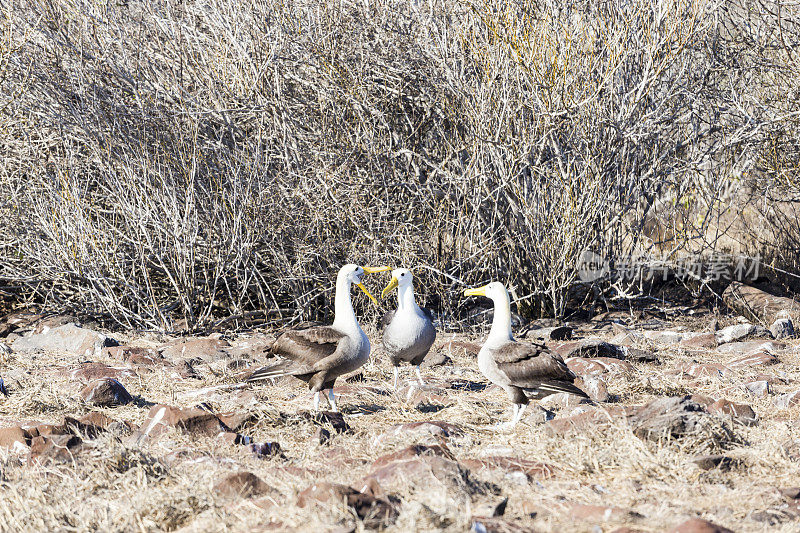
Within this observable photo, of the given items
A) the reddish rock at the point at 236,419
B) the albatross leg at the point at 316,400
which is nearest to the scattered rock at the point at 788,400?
the albatross leg at the point at 316,400

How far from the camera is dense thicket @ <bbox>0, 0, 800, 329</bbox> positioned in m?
8.07

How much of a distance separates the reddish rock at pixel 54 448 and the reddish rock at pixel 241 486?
38.0 inches

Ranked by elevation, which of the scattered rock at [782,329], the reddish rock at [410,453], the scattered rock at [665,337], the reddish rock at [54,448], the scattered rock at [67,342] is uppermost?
the reddish rock at [410,453]

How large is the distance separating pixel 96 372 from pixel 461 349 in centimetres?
313

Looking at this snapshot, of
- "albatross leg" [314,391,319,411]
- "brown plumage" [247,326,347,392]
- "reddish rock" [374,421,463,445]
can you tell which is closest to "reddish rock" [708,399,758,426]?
"reddish rock" [374,421,463,445]

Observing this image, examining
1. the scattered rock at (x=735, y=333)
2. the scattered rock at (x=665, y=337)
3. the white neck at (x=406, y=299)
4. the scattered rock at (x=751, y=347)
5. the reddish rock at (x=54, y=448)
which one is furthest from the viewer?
the scattered rock at (x=665, y=337)

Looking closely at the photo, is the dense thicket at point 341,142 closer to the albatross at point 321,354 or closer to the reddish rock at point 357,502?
the albatross at point 321,354

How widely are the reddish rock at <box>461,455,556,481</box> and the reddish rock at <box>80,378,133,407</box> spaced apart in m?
2.75

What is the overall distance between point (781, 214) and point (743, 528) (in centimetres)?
810

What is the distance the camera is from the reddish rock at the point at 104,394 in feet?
18.3

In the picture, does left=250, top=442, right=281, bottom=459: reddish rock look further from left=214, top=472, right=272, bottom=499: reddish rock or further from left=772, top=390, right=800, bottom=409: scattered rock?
left=772, top=390, right=800, bottom=409: scattered rock

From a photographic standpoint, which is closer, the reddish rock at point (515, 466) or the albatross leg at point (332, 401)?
the reddish rock at point (515, 466)

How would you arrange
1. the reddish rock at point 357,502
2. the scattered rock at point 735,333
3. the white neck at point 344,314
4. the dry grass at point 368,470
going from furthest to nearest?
1. the scattered rock at point 735,333
2. the white neck at point 344,314
3. the dry grass at point 368,470
4. the reddish rock at point 357,502

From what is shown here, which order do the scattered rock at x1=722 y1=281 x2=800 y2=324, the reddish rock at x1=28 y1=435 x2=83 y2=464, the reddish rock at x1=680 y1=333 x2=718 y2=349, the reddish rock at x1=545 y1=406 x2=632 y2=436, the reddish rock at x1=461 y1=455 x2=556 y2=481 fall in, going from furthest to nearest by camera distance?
1. the scattered rock at x1=722 y1=281 x2=800 y2=324
2. the reddish rock at x1=680 y1=333 x2=718 y2=349
3. the reddish rock at x1=545 y1=406 x2=632 y2=436
4. the reddish rock at x1=28 y1=435 x2=83 y2=464
5. the reddish rock at x1=461 y1=455 x2=556 y2=481
